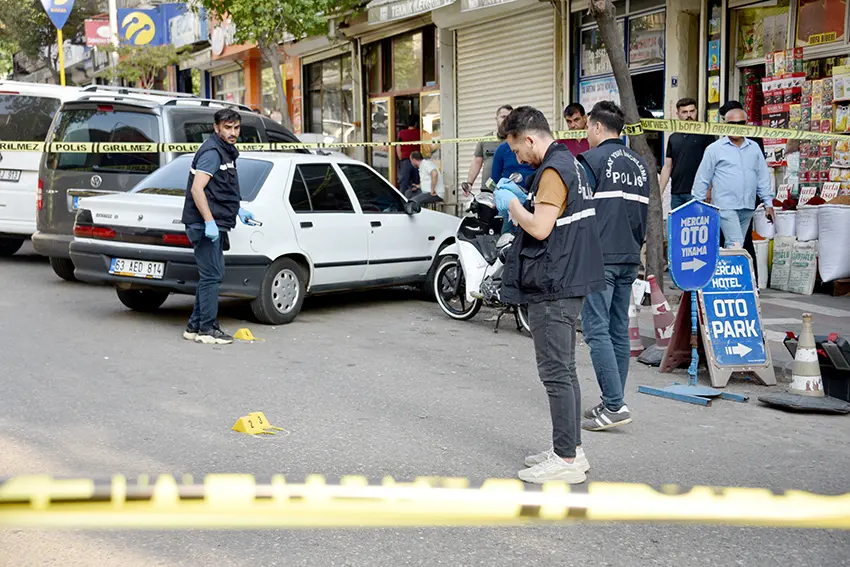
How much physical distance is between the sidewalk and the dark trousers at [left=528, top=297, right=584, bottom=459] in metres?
3.10

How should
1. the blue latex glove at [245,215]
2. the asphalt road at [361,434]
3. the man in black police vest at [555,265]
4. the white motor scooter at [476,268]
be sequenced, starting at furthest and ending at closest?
the white motor scooter at [476,268] < the blue latex glove at [245,215] < the man in black police vest at [555,265] < the asphalt road at [361,434]

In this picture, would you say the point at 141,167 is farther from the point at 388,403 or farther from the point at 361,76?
the point at 361,76

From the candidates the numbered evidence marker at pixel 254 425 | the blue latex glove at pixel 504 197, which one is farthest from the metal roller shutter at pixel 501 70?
the blue latex glove at pixel 504 197

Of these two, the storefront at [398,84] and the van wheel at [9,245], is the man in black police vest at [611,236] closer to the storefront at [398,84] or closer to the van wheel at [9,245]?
the van wheel at [9,245]

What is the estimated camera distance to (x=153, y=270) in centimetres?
878

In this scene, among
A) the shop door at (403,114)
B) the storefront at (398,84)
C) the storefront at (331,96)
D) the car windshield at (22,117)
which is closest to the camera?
the car windshield at (22,117)

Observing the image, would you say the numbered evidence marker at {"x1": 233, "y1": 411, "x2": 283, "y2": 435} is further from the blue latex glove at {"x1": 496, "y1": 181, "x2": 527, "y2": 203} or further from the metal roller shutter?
the metal roller shutter

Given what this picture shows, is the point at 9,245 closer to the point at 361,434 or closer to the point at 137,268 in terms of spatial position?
the point at 137,268

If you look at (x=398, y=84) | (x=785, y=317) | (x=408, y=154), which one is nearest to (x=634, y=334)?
(x=785, y=317)

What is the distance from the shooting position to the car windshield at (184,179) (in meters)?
9.18

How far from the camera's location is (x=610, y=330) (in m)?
6.17

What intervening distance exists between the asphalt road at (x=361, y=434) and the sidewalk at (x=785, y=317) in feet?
2.73

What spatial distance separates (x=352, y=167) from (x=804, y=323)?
498 centimetres

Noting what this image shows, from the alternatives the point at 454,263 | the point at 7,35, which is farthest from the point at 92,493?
the point at 7,35
